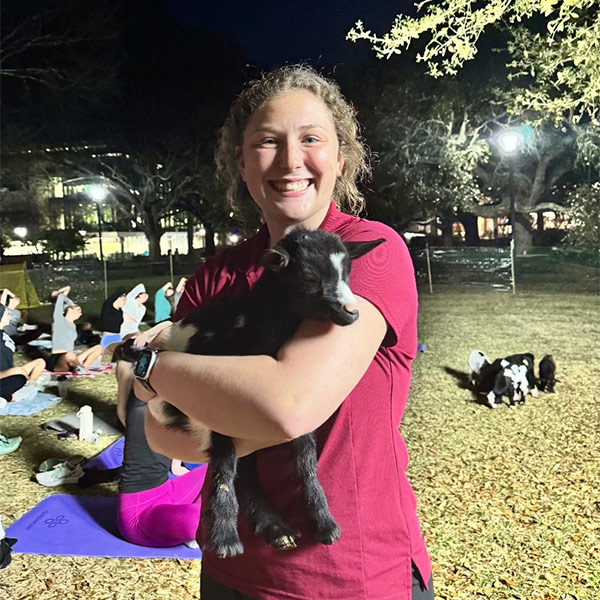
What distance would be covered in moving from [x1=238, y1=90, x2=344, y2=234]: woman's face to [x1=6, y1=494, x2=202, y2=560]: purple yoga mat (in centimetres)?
337

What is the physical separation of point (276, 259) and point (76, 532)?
404cm

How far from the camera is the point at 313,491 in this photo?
121 cm

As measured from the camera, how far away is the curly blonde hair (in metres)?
1.26

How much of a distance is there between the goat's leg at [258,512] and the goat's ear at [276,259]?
0.41 meters

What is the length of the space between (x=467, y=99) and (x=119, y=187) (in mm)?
18998

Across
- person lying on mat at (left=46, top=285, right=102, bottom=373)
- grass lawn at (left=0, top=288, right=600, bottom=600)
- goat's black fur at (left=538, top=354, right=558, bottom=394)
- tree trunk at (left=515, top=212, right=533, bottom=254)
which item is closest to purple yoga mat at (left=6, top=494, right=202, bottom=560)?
grass lawn at (left=0, top=288, right=600, bottom=600)

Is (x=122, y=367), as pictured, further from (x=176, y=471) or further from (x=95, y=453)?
(x=95, y=453)

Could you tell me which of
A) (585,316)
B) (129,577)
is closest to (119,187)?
(585,316)

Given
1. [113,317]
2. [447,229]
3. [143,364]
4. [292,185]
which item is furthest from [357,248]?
[447,229]

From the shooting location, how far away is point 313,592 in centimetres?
127

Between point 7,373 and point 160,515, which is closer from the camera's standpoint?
point 160,515

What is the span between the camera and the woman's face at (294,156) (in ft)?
4.05

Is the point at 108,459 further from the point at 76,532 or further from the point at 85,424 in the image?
the point at 76,532

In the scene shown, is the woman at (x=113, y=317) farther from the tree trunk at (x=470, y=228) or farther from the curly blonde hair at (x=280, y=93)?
the curly blonde hair at (x=280, y=93)
